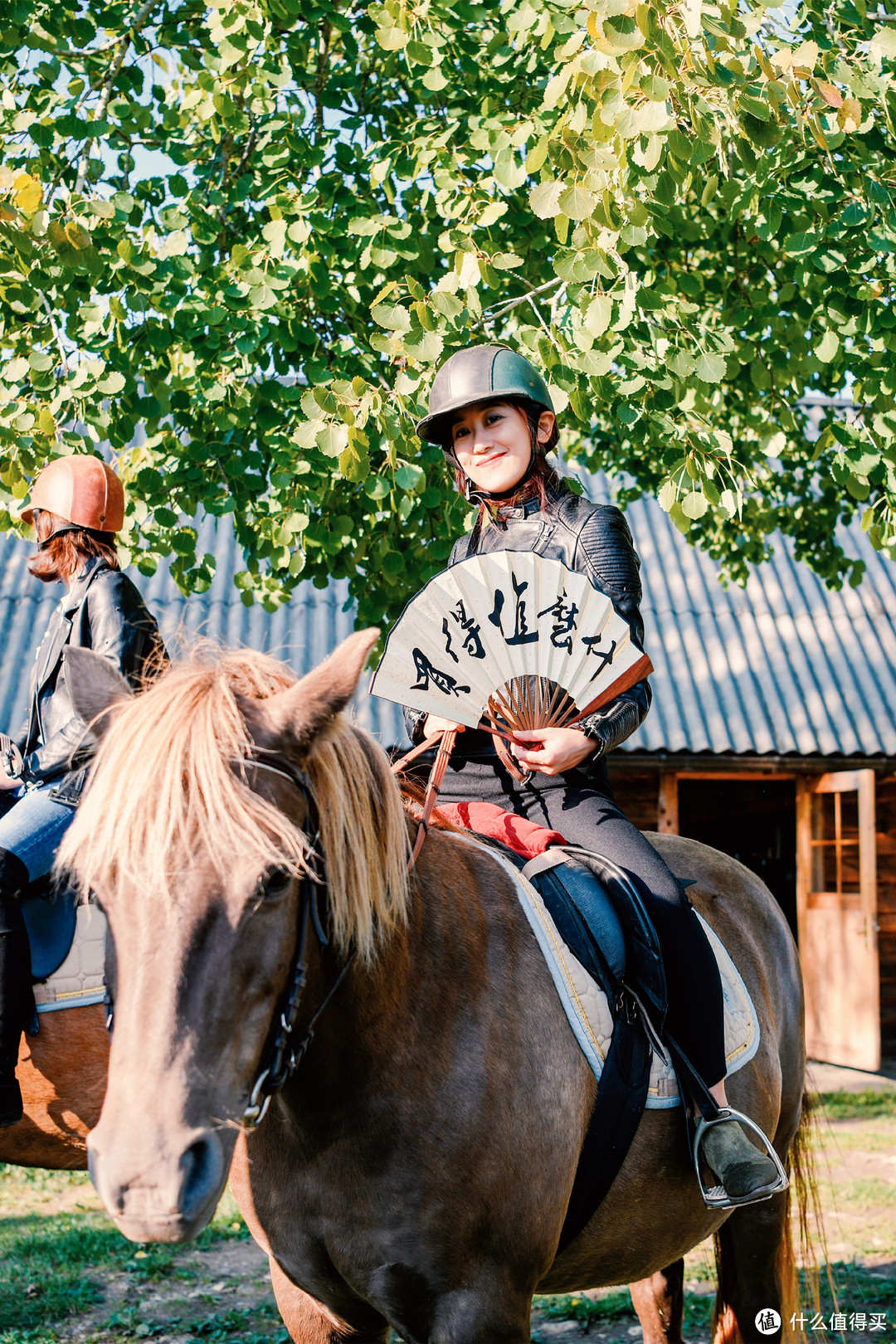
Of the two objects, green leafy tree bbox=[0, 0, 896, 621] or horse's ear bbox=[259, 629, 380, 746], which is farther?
green leafy tree bbox=[0, 0, 896, 621]

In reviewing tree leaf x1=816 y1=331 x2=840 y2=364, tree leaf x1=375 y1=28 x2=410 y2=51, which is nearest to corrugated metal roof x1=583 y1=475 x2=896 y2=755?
tree leaf x1=816 y1=331 x2=840 y2=364

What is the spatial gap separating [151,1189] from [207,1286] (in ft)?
13.0

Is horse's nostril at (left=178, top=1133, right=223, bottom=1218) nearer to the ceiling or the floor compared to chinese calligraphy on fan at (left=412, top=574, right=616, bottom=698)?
nearer to the floor

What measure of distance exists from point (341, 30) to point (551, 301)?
1770 millimetres

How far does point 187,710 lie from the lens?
1608mm

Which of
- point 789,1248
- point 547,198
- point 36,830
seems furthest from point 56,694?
point 789,1248

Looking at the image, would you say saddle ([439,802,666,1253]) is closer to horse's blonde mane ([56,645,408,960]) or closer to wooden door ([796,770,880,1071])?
horse's blonde mane ([56,645,408,960])

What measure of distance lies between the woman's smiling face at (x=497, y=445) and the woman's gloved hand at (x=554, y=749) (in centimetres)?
72

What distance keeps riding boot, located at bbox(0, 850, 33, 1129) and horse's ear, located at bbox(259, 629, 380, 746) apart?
4.71 feet

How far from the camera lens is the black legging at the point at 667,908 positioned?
92.9 inches

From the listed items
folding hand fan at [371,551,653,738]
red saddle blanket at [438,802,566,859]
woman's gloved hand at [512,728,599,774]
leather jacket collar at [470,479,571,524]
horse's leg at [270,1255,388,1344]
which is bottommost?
horse's leg at [270,1255,388,1344]

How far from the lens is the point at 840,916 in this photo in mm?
9805

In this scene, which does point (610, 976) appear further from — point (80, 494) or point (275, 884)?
point (80, 494)

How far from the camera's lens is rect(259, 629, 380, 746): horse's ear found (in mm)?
1628
